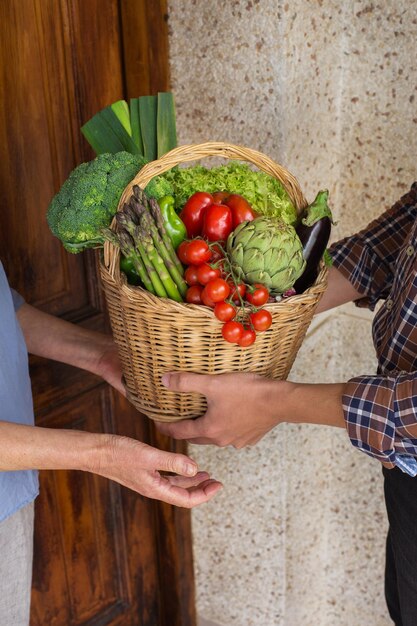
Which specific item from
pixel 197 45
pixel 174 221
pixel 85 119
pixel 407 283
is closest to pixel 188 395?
pixel 174 221

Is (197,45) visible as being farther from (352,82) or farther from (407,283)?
(407,283)

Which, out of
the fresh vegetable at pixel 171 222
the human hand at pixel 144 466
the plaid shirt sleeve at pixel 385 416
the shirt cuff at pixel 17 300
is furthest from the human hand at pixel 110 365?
the plaid shirt sleeve at pixel 385 416

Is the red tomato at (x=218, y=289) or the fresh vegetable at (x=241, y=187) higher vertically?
the fresh vegetable at (x=241, y=187)

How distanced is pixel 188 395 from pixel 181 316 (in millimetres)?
206

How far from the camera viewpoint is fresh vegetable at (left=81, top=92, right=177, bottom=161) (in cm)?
146

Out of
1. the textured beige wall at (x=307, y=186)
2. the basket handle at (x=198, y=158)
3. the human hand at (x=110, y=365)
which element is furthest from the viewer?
the textured beige wall at (x=307, y=186)

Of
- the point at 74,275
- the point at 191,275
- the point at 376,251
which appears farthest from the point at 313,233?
the point at 74,275

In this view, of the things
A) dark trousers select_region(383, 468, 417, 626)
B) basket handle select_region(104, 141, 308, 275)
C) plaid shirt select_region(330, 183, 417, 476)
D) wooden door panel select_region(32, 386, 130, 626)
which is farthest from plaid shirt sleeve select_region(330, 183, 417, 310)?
wooden door panel select_region(32, 386, 130, 626)

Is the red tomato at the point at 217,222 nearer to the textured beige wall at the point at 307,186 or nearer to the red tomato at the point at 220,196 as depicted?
the red tomato at the point at 220,196

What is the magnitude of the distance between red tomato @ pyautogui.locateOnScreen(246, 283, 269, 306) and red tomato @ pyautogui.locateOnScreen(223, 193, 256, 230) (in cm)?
13

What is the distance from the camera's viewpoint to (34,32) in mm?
1678

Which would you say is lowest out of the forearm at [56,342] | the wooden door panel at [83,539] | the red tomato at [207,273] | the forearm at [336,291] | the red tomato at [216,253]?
the wooden door panel at [83,539]

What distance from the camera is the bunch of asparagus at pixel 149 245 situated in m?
1.22

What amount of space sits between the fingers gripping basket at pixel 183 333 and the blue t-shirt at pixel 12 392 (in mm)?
208
